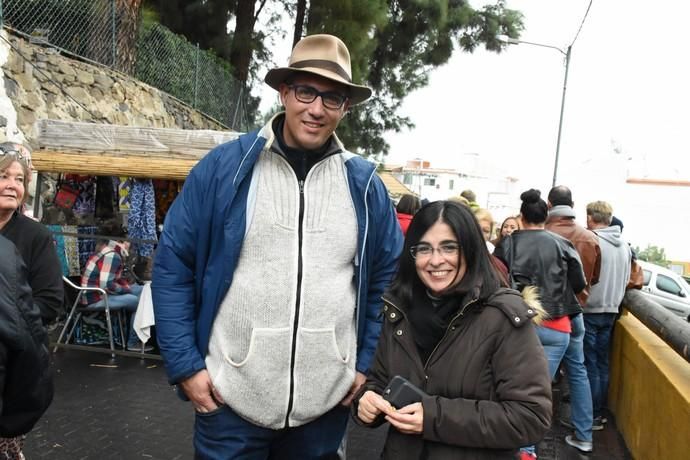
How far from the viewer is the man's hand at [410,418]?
185 centimetres

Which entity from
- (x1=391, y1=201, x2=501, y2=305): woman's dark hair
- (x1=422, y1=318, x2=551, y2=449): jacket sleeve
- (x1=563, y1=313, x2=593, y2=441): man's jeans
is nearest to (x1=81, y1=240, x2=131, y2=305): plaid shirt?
(x1=563, y1=313, x2=593, y2=441): man's jeans

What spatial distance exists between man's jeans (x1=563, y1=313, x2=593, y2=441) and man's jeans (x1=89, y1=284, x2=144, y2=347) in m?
4.58

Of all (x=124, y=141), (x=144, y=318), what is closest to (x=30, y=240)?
(x=144, y=318)

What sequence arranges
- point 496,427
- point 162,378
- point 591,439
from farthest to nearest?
point 162,378
point 591,439
point 496,427

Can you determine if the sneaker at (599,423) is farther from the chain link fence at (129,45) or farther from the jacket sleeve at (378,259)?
the chain link fence at (129,45)

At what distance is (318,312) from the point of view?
2213 millimetres

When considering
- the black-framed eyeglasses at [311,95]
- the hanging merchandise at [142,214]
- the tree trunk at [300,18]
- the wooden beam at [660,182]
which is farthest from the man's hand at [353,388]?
the wooden beam at [660,182]

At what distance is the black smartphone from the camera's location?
1873 mm

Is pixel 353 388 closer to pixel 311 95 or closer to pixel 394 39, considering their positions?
pixel 311 95

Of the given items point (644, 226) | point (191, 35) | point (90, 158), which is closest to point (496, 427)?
point (90, 158)

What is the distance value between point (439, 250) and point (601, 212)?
13.3ft

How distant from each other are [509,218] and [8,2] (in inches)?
315

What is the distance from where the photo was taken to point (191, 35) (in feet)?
53.2

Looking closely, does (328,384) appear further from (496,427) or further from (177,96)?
(177,96)
